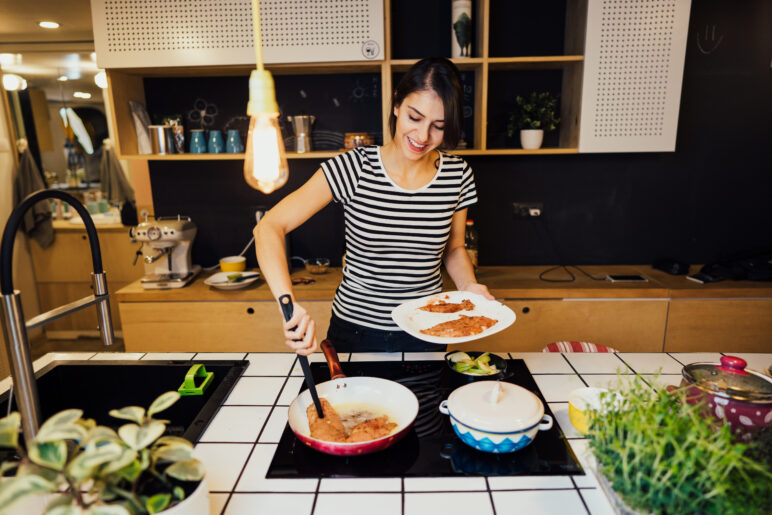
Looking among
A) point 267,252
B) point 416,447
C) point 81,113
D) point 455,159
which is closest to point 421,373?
point 416,447

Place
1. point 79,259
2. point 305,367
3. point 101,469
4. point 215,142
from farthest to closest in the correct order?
point 79,259 < point 215,142 < point 305,367 < point 101,469

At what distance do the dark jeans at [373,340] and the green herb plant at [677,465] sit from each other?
1028mm

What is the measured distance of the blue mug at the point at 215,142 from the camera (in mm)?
2691

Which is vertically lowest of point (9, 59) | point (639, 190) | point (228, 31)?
point (639, 190)

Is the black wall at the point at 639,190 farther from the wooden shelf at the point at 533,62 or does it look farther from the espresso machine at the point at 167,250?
the wooden shelf at the point at 533,62

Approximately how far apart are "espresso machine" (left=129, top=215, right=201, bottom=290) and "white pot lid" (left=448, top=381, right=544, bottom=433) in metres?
2.00

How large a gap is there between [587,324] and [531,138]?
38.9 inches

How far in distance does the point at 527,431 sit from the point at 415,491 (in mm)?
244

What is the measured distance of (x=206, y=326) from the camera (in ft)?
8.52

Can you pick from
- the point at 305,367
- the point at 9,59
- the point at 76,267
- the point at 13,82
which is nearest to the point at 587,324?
the point at 305,367

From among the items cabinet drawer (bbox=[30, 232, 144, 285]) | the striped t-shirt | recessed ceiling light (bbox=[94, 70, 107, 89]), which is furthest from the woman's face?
recessed ceiling light (bbox=[94, 70, 107, 89])

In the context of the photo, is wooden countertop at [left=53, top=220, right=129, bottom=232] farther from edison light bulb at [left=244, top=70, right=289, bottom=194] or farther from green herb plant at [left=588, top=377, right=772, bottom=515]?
green herb plant at [left=588, top=377, right=772, bottom=515]

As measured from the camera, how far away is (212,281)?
8.78 ft

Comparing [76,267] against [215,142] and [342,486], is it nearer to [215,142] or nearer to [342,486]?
[215,142]
